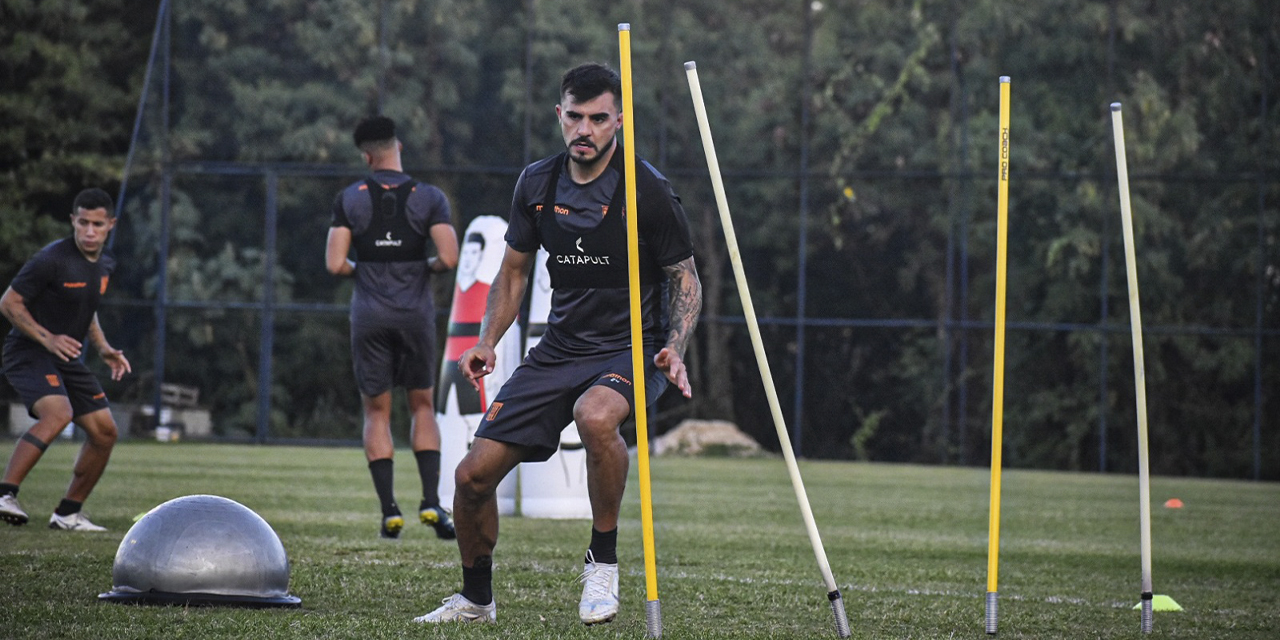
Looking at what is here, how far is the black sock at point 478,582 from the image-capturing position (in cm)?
573

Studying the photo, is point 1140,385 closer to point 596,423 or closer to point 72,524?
point 596,423

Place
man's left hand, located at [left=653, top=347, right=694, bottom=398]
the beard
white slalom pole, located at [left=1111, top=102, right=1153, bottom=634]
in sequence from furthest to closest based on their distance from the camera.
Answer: white slalom pole, located at [left=1111, top=102, right=1153, bottom=634]
the beard
man's left hand, located at [left=653, top=347, right=694, bottom=398]

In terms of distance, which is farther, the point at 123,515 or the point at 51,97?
the point at 51,97

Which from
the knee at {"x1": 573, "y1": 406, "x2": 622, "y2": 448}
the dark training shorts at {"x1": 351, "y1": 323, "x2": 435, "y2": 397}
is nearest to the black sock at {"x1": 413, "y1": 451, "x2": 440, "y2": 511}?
the dark training shorts at {"x1": 351, "y1": 323, "x2": 435, "y2": 397}

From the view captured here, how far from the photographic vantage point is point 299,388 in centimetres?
2450

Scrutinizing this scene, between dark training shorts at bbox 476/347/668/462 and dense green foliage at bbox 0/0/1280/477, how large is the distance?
18.4m

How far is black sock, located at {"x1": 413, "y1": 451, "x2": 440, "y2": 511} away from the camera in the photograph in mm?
8914

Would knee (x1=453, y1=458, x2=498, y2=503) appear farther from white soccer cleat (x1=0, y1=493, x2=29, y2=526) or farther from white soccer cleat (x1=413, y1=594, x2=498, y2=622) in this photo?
white soccer cleat (x1=0, y1=493, x2=29, y2=526)

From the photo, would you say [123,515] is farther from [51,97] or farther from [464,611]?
[51,97]

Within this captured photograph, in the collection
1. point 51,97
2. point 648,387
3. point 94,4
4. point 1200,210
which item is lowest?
point 648,387

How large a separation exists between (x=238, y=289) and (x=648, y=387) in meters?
20.3

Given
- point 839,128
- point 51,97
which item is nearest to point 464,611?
point 839,128

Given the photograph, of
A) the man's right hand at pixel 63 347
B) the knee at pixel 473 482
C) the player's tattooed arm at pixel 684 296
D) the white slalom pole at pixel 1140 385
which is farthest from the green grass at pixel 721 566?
the player's tattooed arm at pixel 684 296

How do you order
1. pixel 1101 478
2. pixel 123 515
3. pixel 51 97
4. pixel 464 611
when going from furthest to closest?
pixel 51 97, pixel 1101 478, pixel 123 515, pixel 464 611
